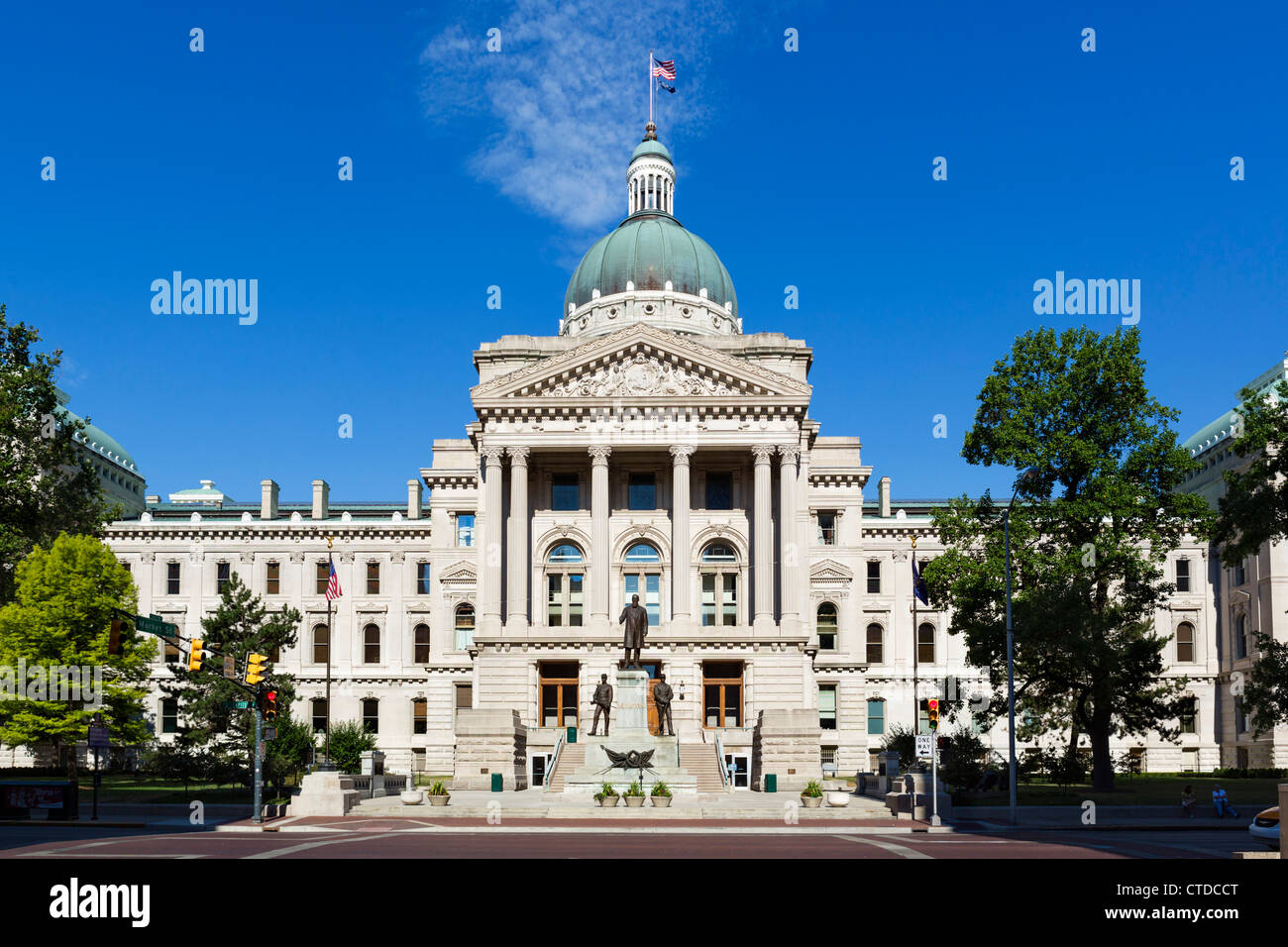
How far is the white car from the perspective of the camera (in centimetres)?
2522

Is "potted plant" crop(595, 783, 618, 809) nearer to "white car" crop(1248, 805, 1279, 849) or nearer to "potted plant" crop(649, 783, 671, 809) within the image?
"potted plant" crop(649, 783, 671, 809)

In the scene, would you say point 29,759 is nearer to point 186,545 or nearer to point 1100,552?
point 186,545

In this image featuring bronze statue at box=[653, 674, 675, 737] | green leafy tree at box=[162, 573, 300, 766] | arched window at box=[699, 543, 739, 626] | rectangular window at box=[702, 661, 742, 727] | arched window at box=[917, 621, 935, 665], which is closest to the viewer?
bronze statue at box=[653, 674, 675, 737]

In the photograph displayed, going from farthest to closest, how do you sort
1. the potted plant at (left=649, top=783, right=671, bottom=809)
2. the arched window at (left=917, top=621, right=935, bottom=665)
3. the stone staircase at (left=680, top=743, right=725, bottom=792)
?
the arched window at (left=917, top=621, right=935, bottom=665) → the stone staircase at (left=680, top=743, right=725, bottom=792) → the potted plant at (left=649, top=783, right=671, bottom=809)

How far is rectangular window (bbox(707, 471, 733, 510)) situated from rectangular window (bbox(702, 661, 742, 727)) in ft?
30.1

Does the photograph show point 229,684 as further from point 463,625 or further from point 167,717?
point 167,717

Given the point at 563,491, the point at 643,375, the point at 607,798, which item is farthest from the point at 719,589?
the point at 607,798

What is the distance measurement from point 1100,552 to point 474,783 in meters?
28.5

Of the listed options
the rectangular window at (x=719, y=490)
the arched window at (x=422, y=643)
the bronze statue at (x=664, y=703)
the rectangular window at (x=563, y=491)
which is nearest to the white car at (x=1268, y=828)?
the bronze statue at (x=664, y=703)

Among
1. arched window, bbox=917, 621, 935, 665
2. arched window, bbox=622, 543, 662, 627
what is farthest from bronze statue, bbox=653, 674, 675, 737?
arched window, bbox=917, 621, 935, 665

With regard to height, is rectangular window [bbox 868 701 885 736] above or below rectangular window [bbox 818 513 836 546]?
below

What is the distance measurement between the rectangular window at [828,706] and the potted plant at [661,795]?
38267 mm

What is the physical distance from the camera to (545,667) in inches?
2527
